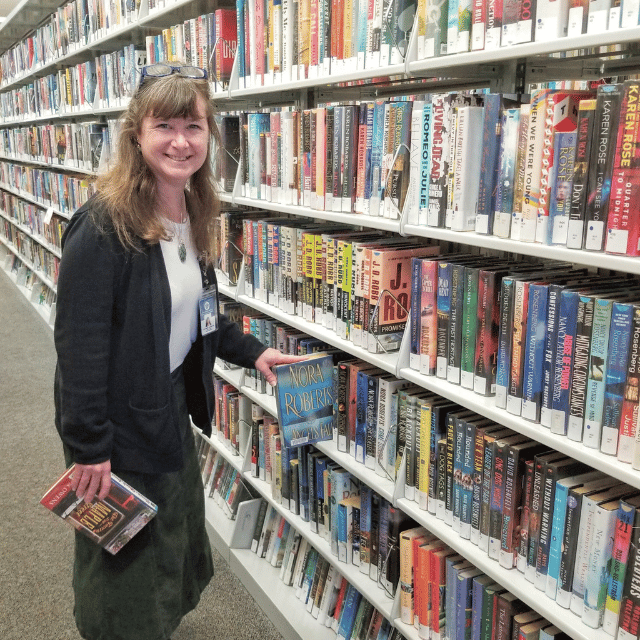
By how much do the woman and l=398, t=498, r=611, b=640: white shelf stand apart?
59cm

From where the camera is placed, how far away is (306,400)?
1.82 m

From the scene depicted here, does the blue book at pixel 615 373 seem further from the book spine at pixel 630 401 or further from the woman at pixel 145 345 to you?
the woman at pixel 145 345

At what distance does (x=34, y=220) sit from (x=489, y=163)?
214 inches

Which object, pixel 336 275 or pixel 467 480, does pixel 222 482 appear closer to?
pixel 336 275

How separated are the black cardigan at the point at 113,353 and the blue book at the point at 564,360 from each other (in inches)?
32.4

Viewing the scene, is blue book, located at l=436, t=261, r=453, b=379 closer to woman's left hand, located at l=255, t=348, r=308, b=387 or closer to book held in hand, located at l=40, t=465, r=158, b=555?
woman's left hand, located at l=255, t=348, r=308, b=387

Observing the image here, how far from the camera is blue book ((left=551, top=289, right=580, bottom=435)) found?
3.96 ft

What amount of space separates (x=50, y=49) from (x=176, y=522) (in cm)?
433

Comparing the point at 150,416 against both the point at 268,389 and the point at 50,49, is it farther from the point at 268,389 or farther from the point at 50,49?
the point at 50,49

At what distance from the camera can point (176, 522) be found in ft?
5.58

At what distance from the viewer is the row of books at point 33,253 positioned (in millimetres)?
5441

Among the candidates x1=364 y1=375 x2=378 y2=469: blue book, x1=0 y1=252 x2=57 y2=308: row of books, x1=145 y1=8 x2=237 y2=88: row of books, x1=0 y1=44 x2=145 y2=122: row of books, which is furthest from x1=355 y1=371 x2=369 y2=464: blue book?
x1=0 y1=252 x2=57 y2=308: row of books

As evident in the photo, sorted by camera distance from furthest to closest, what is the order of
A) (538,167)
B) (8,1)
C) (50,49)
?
(8,1), (50,49), (538,167)

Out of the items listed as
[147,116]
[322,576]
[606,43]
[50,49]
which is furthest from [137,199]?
[50,49]
